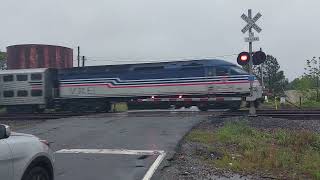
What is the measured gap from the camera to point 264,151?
41.5 feet

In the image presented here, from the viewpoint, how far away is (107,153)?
1247 cm

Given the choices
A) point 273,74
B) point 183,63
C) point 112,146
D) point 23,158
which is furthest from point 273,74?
point 23,158

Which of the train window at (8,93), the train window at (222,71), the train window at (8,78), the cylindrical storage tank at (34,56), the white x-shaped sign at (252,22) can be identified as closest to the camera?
the white x-shaped sign at (252,22)

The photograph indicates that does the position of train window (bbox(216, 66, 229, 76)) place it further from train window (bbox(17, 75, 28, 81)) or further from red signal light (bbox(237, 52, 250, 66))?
train window (bbox(17, 75, 28, 81))

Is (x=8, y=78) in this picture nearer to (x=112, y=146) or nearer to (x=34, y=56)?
(x=34, y=56)

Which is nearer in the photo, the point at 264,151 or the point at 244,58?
the point at 264,151

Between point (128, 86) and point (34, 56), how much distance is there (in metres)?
20.9

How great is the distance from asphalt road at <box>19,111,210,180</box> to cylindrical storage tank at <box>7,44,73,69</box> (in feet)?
103

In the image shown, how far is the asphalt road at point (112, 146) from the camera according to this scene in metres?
10.2

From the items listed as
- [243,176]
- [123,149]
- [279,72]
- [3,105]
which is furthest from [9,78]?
[279,72]

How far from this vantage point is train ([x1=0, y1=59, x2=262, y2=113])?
31188 millimetres

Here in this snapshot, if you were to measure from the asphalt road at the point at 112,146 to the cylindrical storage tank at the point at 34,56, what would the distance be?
3154 cm

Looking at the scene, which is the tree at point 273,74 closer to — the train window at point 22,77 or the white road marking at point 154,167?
the train window at point 22,77

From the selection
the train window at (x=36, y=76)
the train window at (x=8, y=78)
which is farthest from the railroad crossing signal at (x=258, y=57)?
the train window at (x=8, y=78)
